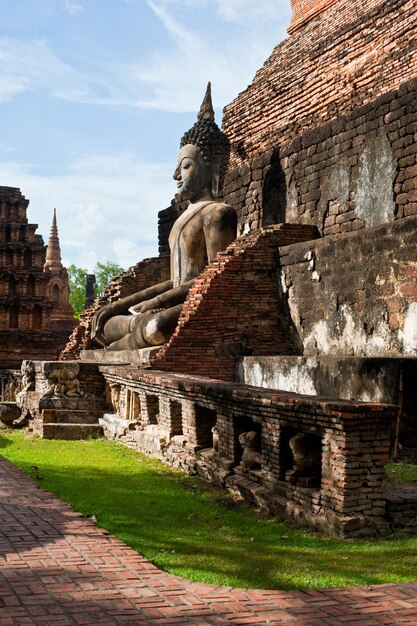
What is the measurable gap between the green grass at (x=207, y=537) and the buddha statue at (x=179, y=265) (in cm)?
269

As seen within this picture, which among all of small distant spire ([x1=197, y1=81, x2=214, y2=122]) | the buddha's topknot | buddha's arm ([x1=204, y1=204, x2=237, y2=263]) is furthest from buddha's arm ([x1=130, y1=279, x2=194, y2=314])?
small distant spire ([x1=197, y1=81, x2=214, y2=122])

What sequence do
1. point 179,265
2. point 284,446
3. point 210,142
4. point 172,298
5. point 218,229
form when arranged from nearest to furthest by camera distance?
point 284,446, point 172,298, point 218,229, point 179,265, point 210,142

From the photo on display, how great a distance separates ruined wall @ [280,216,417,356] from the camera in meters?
7.40

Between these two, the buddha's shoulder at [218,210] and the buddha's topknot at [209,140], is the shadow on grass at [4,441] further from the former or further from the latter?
the buddha's topknot at [209,140]

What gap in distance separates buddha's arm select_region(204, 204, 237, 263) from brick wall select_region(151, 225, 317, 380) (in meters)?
0.97

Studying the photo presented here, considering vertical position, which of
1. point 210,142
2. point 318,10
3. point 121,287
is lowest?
point 121,287

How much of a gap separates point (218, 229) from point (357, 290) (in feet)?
10.4

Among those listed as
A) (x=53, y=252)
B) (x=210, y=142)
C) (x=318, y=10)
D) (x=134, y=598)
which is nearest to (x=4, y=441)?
(x=134, y=598)

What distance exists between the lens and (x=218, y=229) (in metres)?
10.9

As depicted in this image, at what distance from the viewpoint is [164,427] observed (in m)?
7.66

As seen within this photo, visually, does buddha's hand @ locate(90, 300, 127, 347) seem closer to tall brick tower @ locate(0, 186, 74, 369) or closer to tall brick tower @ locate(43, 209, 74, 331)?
tall brick tower @ locate(0, 186, 74, 369)

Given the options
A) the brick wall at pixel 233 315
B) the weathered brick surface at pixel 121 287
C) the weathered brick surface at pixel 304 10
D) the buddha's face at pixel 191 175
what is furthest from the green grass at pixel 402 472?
the weathered brick surface at pixel 304 10

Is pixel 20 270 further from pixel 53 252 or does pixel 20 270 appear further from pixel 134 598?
pixel 134 598

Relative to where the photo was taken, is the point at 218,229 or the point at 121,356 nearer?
the point at 121,356
